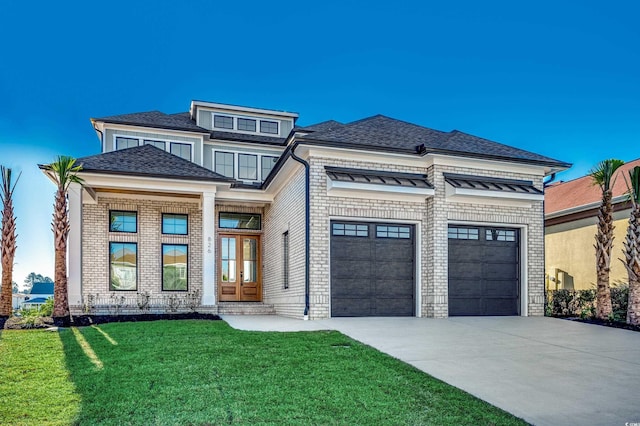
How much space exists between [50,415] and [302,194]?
27.1ft

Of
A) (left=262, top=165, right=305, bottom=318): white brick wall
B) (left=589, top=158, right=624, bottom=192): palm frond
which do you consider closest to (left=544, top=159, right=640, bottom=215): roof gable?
(left=589, top=158, right=624, bottom=192): palm frond

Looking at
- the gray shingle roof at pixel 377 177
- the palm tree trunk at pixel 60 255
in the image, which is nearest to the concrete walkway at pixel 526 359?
the gray shingle roof at pixel 377 177

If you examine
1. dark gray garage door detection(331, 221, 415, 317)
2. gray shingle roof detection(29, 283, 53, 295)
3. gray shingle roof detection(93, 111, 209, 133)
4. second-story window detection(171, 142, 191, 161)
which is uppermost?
gray shingle roof detection(93, 111, 209, 133)

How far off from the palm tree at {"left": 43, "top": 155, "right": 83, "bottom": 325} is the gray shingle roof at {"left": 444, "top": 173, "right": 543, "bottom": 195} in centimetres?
949

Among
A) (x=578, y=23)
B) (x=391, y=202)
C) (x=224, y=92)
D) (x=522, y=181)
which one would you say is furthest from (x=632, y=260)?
(x=224, y=92)

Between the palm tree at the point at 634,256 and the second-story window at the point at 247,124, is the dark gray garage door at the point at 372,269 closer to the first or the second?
the palm tree at the point at 634,256

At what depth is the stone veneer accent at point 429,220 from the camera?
448 inches

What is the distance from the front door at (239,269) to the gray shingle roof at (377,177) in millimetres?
5938

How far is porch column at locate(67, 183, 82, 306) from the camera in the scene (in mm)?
12867

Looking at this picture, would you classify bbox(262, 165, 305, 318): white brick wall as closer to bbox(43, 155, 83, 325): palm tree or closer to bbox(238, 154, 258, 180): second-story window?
bbox(238, 154, 258, 180): second-story window

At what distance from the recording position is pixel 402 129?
14.0 meters

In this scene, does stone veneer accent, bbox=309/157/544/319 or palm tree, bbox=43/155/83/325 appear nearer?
stone veneer accent, bbox=309/157/544/319

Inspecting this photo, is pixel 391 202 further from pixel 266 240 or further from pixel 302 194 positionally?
pixel 266 240

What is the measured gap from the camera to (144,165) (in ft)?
45.6
